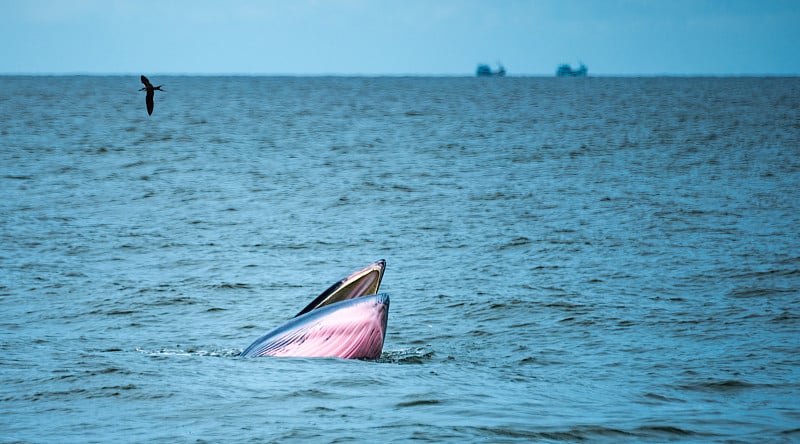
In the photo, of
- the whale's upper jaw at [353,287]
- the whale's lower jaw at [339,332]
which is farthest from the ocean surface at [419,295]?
the whale's upper jaw at [353,287]

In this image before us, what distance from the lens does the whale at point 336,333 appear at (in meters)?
16.8

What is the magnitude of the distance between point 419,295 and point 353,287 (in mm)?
6513

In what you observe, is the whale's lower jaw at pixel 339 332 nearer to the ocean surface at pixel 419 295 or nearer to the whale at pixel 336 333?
the whale at pixel 336 333

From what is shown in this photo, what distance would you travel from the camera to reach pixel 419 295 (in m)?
24.2

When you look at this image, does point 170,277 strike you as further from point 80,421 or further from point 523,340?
point 80,421

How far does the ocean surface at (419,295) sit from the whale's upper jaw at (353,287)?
1309 mm

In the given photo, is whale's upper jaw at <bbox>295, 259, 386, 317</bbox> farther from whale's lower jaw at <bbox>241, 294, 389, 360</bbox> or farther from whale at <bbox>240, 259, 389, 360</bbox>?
whale's lower jaw at <bbox>241, 294, 389, 360</bbox>

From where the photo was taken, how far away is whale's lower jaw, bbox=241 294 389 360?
16.8 metres

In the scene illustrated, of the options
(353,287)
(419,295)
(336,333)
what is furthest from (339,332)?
(419,295)

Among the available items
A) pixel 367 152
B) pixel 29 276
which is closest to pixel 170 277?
pixel 29 276

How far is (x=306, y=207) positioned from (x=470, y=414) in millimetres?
28064

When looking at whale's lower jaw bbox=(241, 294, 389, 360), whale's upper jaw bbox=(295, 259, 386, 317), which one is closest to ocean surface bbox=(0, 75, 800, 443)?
whale's lower jaw bbox=(241, 294, 389, 360)

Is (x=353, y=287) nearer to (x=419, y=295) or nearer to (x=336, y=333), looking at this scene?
(x=336, y=333)

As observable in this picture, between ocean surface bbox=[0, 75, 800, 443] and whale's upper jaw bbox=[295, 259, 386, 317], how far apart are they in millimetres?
1309
